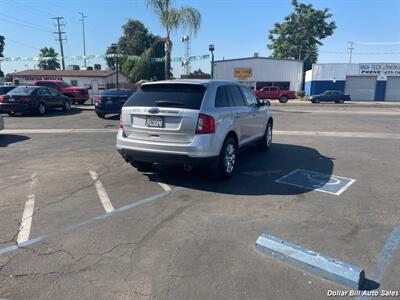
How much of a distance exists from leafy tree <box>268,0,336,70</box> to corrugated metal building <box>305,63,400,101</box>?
15.6 m

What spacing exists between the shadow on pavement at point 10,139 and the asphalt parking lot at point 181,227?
262 cm

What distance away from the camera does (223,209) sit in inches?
201

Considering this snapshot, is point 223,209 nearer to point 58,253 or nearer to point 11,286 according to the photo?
point 58,253

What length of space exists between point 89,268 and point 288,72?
5244 cm

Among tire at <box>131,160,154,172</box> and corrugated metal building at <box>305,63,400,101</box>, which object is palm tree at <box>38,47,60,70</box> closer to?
corrugated metal building at <box>305,63,400,101</box>

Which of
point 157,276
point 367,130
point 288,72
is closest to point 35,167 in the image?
point 157,276

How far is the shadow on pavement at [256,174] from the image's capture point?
604 cm

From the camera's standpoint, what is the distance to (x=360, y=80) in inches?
2012

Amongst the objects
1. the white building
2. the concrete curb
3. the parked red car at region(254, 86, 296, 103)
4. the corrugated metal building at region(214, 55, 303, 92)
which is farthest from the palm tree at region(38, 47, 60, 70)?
the concrete curb

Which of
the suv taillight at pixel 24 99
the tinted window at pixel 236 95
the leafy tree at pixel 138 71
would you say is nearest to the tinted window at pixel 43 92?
the suv taillight at pixel 24 99

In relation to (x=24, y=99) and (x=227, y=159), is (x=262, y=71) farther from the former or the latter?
(x=227, y=159)

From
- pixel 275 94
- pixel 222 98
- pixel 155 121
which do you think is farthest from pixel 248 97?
pixel 275 94

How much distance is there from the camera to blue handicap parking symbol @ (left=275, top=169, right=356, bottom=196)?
612cm

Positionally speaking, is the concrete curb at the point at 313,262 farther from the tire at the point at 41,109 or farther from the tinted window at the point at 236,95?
the tire at the point at 41,109
